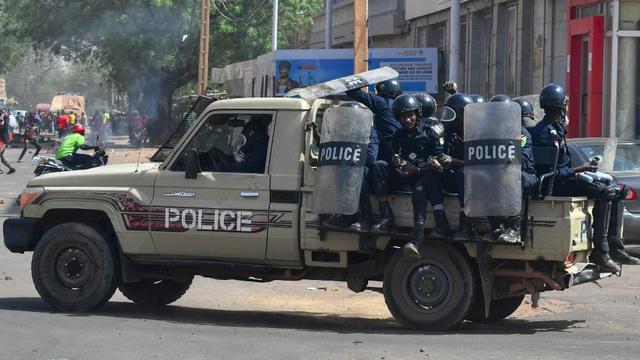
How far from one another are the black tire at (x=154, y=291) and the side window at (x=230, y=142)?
1.49 metres

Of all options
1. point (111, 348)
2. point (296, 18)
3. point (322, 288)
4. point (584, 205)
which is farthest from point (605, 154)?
point (296, 18)

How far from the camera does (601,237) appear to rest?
9438 mm

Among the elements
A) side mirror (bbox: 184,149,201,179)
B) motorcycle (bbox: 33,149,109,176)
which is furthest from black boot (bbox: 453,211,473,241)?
motorcycle (bbox: 33,149,109,176)

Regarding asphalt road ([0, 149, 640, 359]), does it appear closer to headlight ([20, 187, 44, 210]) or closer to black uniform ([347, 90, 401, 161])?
headlight ([20, 187, 44, 210])

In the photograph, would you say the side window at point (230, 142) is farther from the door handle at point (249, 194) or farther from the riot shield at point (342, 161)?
the riot shield at point (342, 161)

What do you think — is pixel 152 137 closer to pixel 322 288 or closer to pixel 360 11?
pixel 360 11

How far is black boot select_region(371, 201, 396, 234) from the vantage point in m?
9.24

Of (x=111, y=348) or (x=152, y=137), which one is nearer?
(x=111, y=348)

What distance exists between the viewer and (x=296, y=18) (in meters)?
53.0

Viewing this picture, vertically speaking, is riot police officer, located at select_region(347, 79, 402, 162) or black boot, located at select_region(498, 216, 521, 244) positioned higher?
riot police officer, located at select_region(347, 79, 402, 162)

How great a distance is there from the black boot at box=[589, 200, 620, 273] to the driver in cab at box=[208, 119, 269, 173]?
9.23ft

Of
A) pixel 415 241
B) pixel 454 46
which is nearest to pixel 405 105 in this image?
pixel 415 241

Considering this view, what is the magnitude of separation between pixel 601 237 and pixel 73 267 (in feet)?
15.2

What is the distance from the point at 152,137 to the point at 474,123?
5175cm
